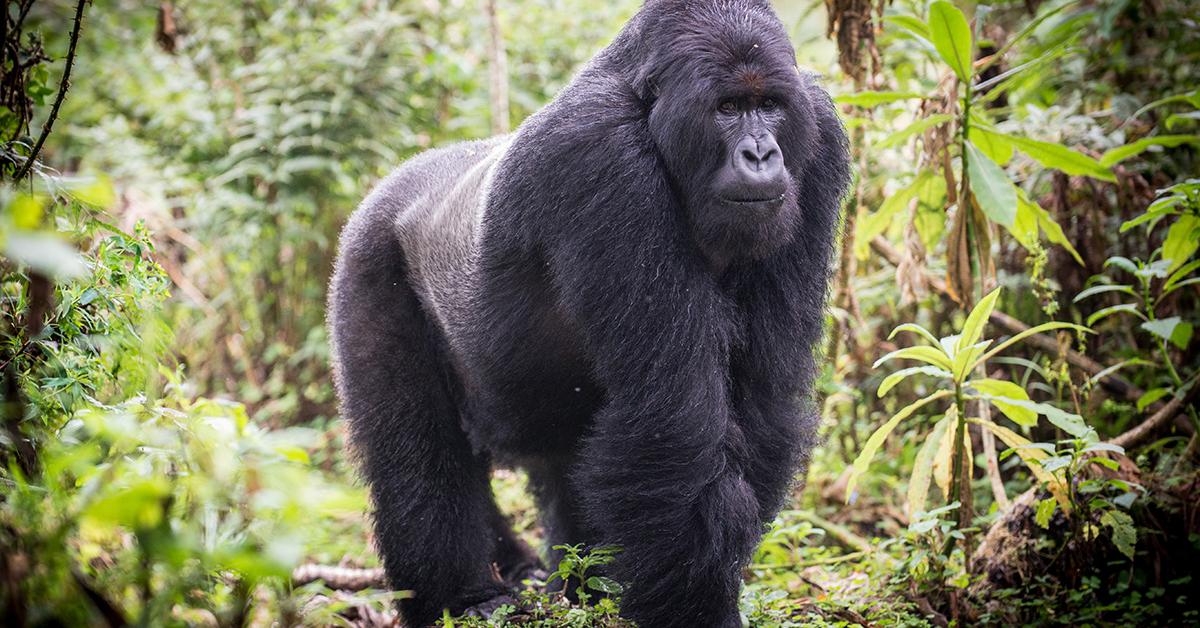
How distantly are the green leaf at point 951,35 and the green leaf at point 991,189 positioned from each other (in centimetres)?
32

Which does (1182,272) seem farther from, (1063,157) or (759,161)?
(759,161)

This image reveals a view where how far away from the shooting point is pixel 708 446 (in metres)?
2.77

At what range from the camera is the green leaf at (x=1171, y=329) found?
3.50m

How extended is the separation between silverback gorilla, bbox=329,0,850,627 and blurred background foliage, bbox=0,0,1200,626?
38 centimetres

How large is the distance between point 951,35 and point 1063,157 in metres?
0.70

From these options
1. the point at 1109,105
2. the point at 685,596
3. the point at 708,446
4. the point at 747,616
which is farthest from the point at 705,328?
the point at 1109,105

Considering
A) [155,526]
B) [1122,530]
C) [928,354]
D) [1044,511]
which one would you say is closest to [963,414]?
[928,354]

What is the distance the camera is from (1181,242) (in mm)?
3586

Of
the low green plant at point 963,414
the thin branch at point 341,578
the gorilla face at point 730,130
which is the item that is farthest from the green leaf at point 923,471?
the thin branch at point 341,578

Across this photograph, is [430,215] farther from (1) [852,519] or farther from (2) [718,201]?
(1) [852,519]

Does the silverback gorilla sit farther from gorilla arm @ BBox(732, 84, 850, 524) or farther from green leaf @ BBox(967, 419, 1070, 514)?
green leaf @ BBox(967, 419, 1070, 514)

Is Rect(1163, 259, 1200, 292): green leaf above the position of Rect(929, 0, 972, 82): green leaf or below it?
below

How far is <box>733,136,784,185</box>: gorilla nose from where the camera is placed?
2.77 metres

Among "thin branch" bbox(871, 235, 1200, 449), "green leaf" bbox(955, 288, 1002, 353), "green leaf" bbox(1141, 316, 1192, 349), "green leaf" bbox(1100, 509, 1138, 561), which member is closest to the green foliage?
"green leaf" bbox(955, 288, 1002, 353)
